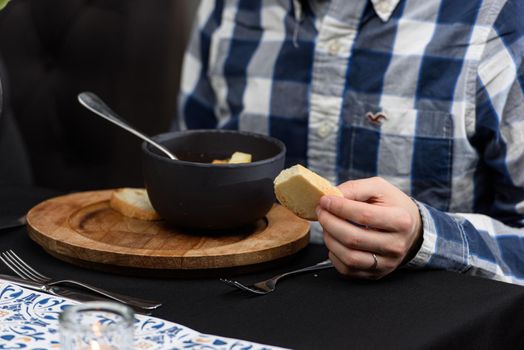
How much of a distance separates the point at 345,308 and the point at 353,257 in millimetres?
90

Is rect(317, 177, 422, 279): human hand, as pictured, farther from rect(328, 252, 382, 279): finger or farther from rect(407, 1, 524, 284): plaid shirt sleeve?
rect(407, 1, 524, 284): plaid shirt sleeve

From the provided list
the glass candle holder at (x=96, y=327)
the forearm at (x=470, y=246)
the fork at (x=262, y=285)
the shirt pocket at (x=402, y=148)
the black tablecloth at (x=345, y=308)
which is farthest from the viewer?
the shirt pocket at (x=402, y=148)

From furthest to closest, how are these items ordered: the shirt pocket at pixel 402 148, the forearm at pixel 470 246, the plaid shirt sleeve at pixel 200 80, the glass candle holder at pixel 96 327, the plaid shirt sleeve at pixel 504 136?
the plaid shirt sleeve at pixel 200 80 → the shirt pocket at pixel 402 148 → the plaid shirt sleeve at pixel 504 136 → the forearm at pixel 470 246 → the glass candle holder at pixel 96 327

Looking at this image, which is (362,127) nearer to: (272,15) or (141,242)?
(272,15)

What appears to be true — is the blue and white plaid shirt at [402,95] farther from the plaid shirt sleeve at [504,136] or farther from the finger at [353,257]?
the finger at [353,257]

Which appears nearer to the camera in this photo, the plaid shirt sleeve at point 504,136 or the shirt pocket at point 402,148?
the plaid shirt sleeve at point 504,136

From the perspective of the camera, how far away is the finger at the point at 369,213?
955mm

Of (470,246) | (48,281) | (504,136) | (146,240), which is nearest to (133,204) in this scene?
(146,240)

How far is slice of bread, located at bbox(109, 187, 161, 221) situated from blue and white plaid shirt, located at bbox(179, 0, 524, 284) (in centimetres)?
37

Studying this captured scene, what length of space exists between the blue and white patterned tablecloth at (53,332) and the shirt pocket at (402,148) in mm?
633

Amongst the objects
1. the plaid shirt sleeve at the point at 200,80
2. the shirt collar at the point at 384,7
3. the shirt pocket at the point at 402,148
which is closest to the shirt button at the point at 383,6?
the shirt collar at the point at 384,7

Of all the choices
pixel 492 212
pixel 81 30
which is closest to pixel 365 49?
pixel 492 212

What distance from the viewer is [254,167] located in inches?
40.1

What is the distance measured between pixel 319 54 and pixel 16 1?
1005 millimetres
